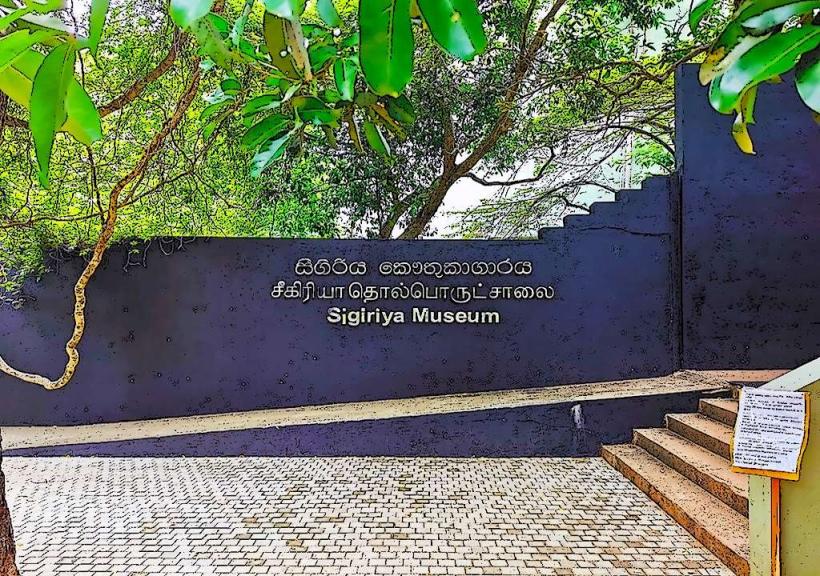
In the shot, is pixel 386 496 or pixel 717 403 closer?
pixel 386 496

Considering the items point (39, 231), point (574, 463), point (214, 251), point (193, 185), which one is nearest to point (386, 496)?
point (574, 463)

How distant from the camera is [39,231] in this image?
6.14 m

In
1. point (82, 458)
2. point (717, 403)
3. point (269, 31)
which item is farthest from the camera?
point (82, 458)

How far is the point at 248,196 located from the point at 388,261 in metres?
1.83

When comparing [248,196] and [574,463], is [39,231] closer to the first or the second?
[248,196]

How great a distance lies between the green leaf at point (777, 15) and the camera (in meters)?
1.02

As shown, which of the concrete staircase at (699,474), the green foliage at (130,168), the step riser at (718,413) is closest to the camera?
the concrete staircase at (699,474)

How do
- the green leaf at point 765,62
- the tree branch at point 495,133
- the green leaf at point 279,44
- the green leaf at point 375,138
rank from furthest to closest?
the tree branch at point 495,133 < the green leaf at point 375,138 < the green leaf at point 279,44 < the green leaf at point 765,62

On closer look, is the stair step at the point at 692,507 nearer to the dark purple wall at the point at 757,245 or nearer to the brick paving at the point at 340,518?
the brick paving at the point at 340,518

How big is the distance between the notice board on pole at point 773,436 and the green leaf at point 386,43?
6.52ft

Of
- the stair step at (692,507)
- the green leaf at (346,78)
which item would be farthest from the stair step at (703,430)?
the green leaf at (346,78)

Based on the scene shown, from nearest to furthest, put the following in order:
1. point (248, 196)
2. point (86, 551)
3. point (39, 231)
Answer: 1. point (86, 551)
2. point (39, 231)
3. point (248, 196)

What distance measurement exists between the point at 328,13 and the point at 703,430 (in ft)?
14.9

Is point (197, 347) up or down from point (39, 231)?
down
